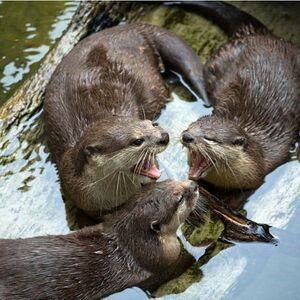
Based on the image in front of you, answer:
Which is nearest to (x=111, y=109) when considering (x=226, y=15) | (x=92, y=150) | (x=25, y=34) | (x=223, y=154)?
(x=92, y=150)

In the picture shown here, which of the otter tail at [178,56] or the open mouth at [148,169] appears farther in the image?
the otter tail at [178,56]

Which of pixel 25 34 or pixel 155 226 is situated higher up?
pixel 155 226

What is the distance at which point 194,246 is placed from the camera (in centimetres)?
425

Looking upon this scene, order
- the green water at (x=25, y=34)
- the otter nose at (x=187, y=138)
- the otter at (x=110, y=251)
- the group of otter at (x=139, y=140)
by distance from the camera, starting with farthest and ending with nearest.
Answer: the green water at (x=25, y=34) < the otter nose at (x=187, y=138) < the group of otter at (x=139, y=140) < the otter at (x=110, y=251)

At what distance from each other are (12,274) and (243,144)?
1.40m

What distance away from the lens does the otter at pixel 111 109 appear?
420cm

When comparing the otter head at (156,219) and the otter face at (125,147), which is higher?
the otter face at (125,147)

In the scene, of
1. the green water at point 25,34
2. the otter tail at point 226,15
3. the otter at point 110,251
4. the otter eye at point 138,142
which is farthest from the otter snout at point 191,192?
the green water at point 25,34

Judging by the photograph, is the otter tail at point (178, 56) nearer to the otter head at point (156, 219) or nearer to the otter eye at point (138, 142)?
the otter eye at point (138, 142)

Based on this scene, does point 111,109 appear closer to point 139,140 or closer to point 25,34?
point 139,140

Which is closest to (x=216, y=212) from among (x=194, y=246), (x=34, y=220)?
(x=194, y=246)

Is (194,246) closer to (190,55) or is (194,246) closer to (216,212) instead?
(216,212)

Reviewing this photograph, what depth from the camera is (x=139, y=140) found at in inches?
164

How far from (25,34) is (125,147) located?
201 cm
